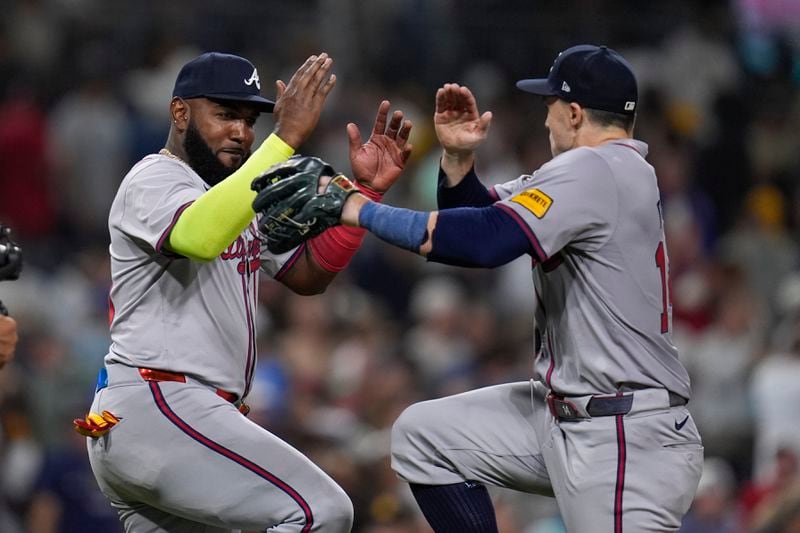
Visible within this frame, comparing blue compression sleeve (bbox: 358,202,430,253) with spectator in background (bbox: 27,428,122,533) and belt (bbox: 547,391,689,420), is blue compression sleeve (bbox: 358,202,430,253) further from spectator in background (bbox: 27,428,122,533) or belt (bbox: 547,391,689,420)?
spectator in background (bbox: 27,428,122,533)

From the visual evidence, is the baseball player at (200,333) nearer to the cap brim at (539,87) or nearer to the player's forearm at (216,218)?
the player's forearm at (216,218)

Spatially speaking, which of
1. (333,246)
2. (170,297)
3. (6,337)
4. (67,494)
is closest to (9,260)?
(6,337)

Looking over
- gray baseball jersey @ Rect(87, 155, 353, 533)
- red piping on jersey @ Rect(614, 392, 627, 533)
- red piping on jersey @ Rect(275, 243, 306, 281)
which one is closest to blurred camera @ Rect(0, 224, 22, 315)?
gray baseball jersey @ Rect(87, 155, 353, 533)

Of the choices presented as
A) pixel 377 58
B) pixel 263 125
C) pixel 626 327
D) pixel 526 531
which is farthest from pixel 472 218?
pixel 377 58

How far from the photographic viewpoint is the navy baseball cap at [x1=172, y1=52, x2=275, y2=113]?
5.08 m

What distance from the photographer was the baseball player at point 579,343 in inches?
182

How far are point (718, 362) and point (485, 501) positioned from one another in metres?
5.43

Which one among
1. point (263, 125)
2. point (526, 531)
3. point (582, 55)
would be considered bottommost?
point (526, 531)

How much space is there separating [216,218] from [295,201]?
0.29 metres

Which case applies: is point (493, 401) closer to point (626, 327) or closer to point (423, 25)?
point (626, 327)

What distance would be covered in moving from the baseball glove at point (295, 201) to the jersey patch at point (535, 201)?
1.82 feet

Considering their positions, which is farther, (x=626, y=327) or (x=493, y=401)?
(x=493, y=401)

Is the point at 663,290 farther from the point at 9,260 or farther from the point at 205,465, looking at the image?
the point at 9,260

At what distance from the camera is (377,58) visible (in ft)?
40.8
